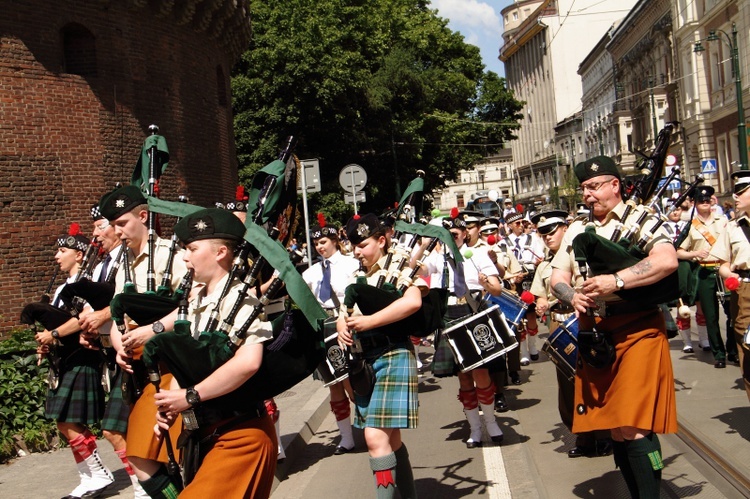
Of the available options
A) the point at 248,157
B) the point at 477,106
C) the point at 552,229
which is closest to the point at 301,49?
the point at 248,157

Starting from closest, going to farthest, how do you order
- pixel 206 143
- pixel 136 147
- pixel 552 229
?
pixel 552 229, pixel 136 147, pixel 206 143

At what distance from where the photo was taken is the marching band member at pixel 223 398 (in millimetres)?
4496

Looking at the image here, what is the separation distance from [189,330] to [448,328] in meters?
4.24

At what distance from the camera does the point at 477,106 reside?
55156 mm

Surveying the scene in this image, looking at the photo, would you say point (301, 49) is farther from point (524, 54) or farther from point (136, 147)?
point (524, 54)

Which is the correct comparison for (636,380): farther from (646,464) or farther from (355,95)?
(355,95)

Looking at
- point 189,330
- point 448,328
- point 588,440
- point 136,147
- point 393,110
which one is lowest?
point 588,440

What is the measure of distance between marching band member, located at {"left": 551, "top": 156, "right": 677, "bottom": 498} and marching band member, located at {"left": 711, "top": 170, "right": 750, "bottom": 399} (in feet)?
8.14

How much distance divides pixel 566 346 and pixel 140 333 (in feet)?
10.9

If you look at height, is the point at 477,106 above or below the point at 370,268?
above

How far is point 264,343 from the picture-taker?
15.5 ft

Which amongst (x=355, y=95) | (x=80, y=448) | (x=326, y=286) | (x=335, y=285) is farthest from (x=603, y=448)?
(x=355, y=95)

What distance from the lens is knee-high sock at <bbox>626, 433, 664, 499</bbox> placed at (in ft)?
18.7

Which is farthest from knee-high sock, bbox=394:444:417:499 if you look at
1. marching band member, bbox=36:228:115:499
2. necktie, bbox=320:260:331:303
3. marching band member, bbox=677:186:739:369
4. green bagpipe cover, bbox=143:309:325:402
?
marching band member, bbox=677:186:739:369
